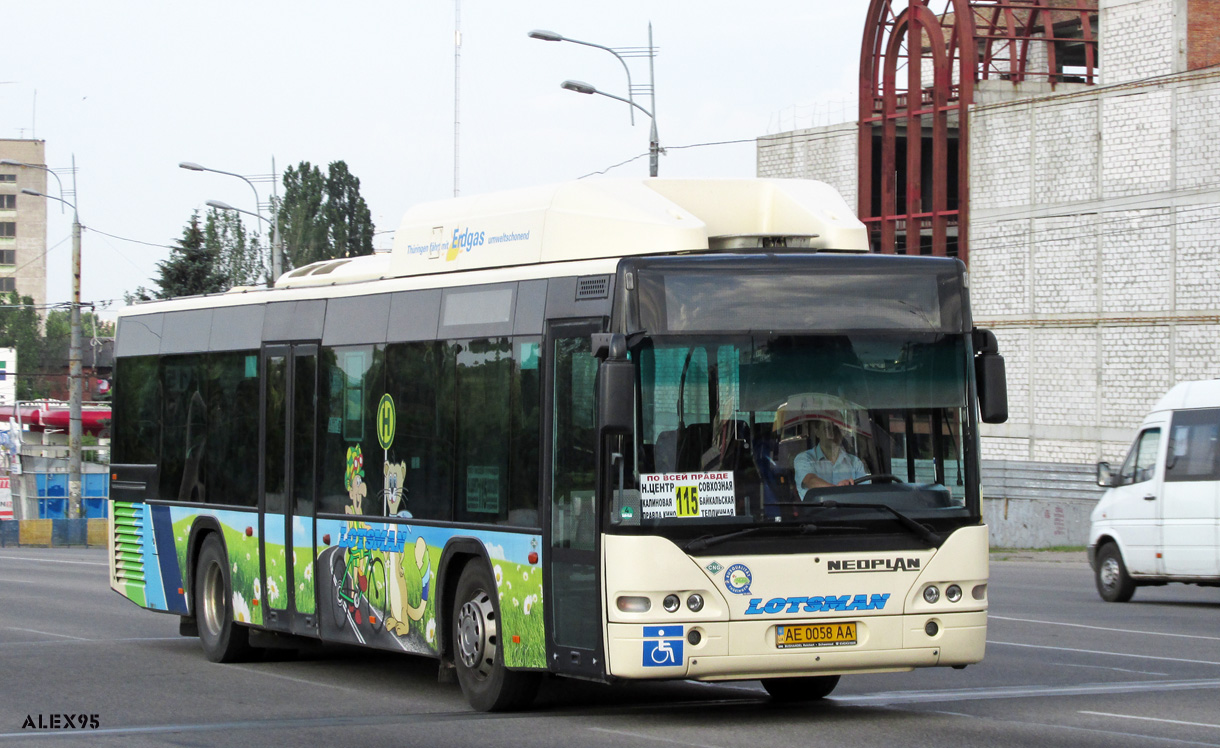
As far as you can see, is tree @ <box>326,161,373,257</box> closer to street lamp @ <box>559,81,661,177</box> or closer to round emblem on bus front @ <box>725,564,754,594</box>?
street lamp @ <box>559,81,661,177</box>

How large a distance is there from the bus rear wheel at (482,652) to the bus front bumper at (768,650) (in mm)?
1306

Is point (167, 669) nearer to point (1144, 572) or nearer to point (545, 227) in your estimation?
point (545, 227)

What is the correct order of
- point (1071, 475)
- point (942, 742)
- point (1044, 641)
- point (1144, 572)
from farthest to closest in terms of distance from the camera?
1. point (1071, 475)
2. point (1144, 572)
3. point (1044, 641)
4. point (942, 742)

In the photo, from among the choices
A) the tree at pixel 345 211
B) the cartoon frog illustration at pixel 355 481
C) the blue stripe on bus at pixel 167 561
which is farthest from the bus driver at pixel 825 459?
the tree at pixel 345 211

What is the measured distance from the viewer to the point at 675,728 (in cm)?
960

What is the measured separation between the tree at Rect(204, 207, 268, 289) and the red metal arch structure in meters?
23.4

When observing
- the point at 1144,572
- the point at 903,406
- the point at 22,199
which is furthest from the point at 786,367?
the point at 22,199

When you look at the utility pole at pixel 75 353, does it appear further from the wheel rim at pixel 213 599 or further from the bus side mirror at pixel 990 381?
the bus side mirror at pixel 990 381

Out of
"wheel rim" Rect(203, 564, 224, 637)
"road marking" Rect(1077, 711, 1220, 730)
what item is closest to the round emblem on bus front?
"road marking" Rect(1077, 711, 1220, 730)

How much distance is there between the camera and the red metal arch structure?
5016cm

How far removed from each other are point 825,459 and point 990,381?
122cm

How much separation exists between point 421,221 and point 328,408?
5.24 feet

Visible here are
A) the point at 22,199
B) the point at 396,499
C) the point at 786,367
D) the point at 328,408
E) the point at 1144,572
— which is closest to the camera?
the point at 786,367

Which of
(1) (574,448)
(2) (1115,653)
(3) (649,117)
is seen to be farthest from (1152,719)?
(3) (649,117)
